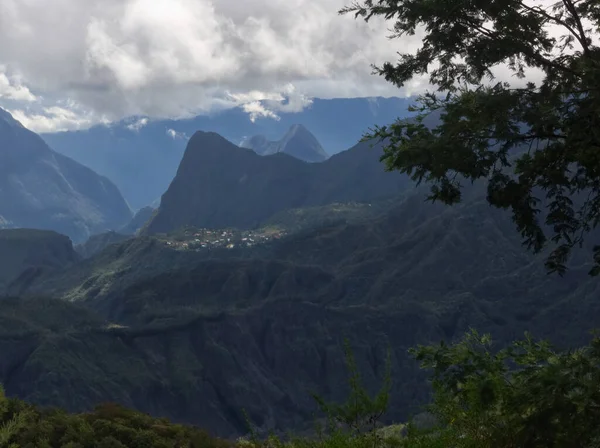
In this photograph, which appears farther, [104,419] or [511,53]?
[104,419]

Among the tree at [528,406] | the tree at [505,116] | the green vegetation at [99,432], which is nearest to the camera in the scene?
the tree at [528,406]

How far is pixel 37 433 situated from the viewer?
17.2m

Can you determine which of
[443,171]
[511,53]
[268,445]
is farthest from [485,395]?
[511,53]

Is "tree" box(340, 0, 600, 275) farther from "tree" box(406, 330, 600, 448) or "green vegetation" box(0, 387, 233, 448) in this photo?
"green vegetation" box(0, 387, 233, 448)

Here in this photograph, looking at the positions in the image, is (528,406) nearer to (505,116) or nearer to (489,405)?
(489,405)

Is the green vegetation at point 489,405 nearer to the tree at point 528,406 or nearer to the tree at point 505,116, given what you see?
the tree at point 528,406

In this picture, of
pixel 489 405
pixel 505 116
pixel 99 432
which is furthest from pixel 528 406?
pixel 99 432

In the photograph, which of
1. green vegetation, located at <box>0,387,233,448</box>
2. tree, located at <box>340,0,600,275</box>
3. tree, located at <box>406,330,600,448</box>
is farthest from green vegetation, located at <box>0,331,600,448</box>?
green vegetation, located at <box>0,387,233,448</box>

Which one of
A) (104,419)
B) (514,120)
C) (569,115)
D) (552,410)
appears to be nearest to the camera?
(552,410)

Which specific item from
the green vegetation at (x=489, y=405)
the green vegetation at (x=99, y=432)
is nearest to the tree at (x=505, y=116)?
the green vegetation at (x=489, y=405)

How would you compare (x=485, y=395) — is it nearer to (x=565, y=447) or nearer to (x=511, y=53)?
(x=565, y=447)

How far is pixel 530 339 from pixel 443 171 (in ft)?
13.6

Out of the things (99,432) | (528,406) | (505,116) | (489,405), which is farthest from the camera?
(99,432)

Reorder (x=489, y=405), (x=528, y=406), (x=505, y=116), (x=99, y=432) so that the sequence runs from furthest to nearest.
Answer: (x=99, y=432) → (x=505, y=116) → (x=528, y=406) → (x=489, y=405)
